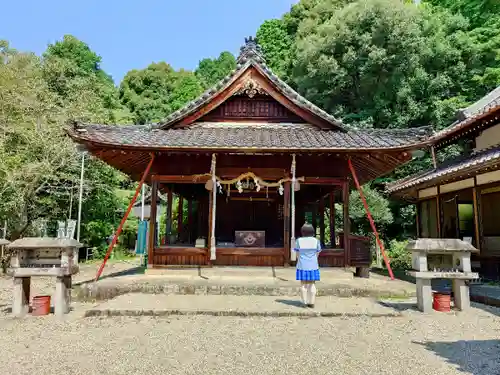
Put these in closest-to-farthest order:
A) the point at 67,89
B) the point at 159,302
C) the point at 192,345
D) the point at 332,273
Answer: the point at 192,345, the point at 159,302, the point at 332,273, the point at 67,89

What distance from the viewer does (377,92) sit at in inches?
1096

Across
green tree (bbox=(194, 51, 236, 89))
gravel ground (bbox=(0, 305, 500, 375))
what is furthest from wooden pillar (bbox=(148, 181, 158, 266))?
green tree (bbox=(194, 51, 236, 89))

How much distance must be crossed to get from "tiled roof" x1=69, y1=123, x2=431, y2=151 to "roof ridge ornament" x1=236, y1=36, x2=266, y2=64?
7.45 feet

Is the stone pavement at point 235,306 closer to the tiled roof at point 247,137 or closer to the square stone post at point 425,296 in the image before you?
the square stone post at point 425,296

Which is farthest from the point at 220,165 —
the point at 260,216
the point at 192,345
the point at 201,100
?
the point at 192,345

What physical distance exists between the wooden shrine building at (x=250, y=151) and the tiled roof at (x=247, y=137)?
3 cm

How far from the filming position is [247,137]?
38.8ft

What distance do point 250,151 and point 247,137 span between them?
124 cm

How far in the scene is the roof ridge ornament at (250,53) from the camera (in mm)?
13031

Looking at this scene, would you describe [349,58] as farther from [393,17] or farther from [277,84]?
[277,84]

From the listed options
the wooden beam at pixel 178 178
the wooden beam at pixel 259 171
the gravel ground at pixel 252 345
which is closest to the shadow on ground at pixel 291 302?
the gravel ground at pixel 252 345

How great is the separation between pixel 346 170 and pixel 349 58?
1892 centimetres

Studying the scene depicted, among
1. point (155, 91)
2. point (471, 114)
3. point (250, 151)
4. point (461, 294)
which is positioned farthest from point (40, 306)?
point (155, 91)

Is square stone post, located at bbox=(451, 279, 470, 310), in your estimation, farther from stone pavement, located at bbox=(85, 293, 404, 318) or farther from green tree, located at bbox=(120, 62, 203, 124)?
green tree, located at bbox=(120, 62, 203, 124)
